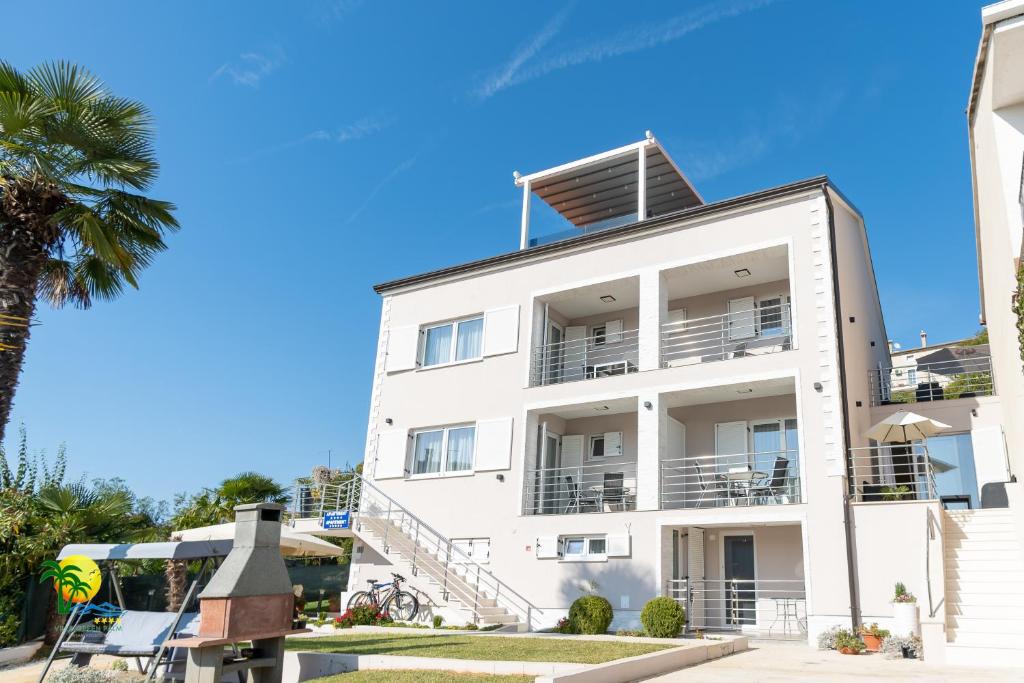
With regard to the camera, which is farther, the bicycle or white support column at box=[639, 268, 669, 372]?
white support column at box=[639, 268, 669, 372]

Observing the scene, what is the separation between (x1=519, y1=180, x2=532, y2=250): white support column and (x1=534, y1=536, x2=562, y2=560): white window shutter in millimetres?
8151

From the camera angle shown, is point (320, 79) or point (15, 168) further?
point (320, 79)

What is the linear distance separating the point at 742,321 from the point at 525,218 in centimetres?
703

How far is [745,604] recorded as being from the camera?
16172 mm

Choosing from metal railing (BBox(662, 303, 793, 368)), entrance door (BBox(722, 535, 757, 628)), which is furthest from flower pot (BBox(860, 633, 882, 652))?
metal railing (BBox(662, 303, 793, 368))

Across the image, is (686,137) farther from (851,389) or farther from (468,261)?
(851,389)

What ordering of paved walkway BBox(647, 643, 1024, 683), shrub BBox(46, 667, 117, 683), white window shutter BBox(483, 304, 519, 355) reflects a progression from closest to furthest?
paved walkway BBox(647, 643, 1024, 683) < shrub BBox(46, 667, 117, 683) < white window shutter BBox(483, 304, 519, 355)

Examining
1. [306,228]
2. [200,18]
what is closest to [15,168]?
[200,18]

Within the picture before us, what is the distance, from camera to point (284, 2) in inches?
650

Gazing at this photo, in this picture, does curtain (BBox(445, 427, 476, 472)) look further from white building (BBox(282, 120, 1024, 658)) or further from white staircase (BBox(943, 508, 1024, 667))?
white staircase (BBox(943, 508, 1024, 667))

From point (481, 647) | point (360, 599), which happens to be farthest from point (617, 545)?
point (360, 599)

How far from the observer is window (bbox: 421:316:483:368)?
20.7 m

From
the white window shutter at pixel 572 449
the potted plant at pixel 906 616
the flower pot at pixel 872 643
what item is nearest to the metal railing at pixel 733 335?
the white window shutter at pixel 572 449

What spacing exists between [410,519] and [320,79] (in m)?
13.4
